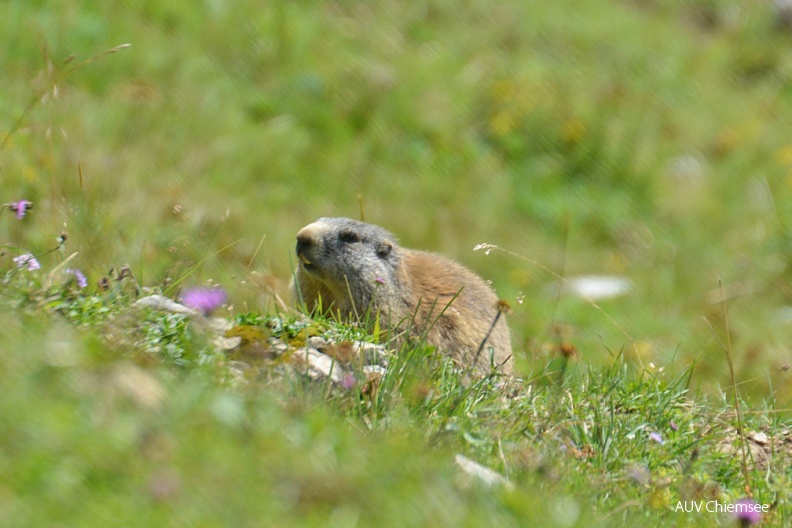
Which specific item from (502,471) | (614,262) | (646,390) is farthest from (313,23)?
(502,471)

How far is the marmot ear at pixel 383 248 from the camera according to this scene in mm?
7898

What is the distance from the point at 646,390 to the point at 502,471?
5.66 feet

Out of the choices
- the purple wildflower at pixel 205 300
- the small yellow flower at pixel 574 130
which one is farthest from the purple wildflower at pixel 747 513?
the small yellow flower at pixel 574 130

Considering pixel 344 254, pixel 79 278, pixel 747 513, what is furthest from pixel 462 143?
pixel 747 513

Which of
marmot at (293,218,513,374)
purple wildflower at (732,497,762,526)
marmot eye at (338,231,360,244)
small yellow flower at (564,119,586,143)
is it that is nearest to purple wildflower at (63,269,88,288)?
marmot at (293,218,513,374)

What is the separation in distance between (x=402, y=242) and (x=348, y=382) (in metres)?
6.12

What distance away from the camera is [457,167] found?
12945 mm

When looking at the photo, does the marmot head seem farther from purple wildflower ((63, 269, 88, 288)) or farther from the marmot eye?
purple wildflower ((63, 269, 88, 288))

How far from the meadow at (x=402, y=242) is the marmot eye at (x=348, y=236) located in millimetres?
243

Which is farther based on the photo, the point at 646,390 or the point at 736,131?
the point at 736,131

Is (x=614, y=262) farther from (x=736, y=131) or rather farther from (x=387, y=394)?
(x=387, y=394)

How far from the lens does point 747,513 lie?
193 inches

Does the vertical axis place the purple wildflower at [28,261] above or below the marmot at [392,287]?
above

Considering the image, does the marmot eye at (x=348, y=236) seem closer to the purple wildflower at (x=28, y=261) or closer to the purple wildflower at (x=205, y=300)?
the purple wildflower at (x=205, y=300)
